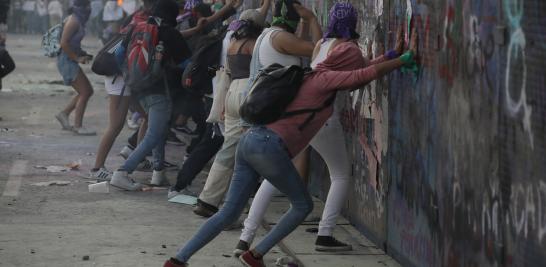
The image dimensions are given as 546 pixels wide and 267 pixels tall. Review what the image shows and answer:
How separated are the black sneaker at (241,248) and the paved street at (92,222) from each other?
77mm

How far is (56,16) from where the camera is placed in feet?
160

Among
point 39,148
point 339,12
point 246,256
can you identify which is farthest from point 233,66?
point 39,148

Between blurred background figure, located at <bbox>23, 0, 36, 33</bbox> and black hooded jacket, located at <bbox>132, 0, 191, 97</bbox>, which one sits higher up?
black hooded jacket, located at <bbox>132, 0, 191, 97</bbox>

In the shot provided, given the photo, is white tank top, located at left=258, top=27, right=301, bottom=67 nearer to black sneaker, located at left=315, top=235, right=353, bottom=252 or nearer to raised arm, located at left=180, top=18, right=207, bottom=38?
black sneaker, located at left=315, top=235, right=353, bottom=252

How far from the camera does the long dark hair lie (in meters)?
9.48

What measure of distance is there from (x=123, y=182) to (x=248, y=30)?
2548 millimetres

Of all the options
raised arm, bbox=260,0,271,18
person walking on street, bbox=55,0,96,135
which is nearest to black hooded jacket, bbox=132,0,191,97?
raised arm, bbox=260,0,271,18

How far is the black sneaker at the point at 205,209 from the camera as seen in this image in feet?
32.3

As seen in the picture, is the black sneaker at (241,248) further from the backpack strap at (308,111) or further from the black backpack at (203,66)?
the black backpack at (203,66)

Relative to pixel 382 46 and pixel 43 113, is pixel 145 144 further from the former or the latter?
pixel 43 113

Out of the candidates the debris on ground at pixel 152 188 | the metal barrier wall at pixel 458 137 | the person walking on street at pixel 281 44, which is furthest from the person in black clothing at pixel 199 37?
the metal barrier wall at pixel 458 137

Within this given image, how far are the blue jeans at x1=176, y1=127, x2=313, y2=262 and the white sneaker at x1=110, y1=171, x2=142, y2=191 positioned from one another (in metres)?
4.08

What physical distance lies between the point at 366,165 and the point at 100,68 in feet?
11.4

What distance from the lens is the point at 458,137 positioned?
6.78 meters
